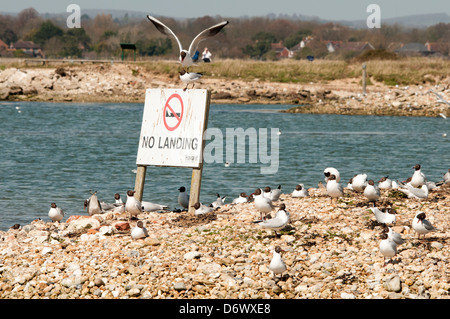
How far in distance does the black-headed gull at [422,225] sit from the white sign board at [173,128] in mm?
4387

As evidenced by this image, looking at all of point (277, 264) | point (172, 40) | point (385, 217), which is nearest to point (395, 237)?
point (385, 217)

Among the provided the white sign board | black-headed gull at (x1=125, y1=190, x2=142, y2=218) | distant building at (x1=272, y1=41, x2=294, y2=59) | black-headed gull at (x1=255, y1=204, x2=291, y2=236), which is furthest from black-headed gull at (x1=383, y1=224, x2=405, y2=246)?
distant building at (x1=272, y1=41, x2=294, y2=59)

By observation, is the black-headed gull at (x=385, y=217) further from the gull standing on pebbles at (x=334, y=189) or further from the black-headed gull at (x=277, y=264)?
the black-headed gull at (x=277, y=264)

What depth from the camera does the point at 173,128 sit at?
14.6 meters

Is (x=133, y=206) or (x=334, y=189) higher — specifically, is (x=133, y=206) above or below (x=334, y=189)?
below

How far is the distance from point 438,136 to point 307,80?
34159 mm

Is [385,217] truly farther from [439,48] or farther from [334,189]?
[439,48]

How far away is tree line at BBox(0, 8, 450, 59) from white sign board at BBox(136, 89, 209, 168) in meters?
103

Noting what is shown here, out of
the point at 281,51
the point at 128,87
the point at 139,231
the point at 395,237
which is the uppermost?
the point at 395,237

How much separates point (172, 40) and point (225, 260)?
126 metres

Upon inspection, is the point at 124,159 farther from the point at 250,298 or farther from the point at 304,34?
the point at 304,34

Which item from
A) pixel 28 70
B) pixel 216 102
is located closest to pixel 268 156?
pixel 216 102

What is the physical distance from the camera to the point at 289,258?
1140 centimetres

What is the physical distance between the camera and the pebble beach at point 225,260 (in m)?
10.5
